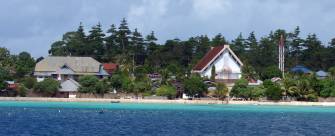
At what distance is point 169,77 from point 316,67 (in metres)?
23.0

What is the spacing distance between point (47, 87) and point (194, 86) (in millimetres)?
13213

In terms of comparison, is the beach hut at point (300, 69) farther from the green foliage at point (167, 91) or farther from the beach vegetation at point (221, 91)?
the green foliage at point (167, 91)

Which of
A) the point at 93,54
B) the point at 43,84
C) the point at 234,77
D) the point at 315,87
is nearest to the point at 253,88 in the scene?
the point at 315,87

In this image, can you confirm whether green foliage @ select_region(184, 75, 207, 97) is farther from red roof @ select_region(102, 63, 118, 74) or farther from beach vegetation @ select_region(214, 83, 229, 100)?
red roof @ select_region(102, 63, 118, 74)

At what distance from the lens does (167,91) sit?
213 feet

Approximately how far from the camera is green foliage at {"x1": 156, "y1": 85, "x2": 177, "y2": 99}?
65.0 meters

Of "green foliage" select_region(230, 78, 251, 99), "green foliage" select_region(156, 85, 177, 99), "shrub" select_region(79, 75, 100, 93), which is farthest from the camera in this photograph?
"shrub" select_region(79, 75, 100, 93)

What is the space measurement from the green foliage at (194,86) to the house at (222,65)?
8.69 meters

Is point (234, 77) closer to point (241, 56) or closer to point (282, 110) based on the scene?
point (241, 56)

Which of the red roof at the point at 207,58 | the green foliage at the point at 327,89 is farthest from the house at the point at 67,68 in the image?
the green foliage at the point at 327,89

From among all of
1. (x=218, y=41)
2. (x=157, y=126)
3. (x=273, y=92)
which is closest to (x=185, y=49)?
(x=218, y=41)

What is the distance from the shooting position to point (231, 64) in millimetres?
76375

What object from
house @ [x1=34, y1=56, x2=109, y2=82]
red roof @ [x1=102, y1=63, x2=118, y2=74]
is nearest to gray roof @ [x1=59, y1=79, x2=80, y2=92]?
house @ [x1=34, y1=56, x2=109, y2=82]

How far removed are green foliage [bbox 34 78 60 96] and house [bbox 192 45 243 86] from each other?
15.7 meters
